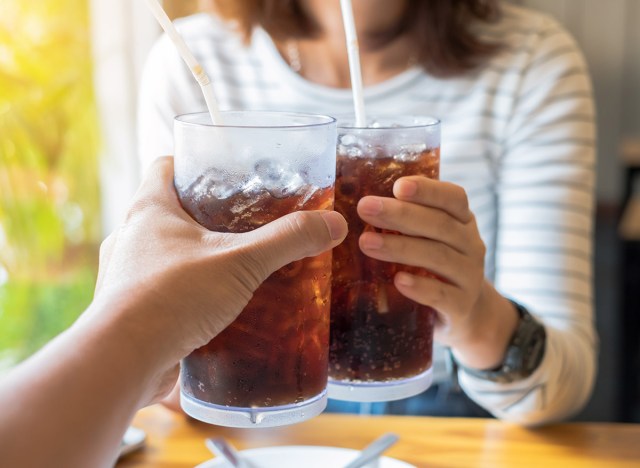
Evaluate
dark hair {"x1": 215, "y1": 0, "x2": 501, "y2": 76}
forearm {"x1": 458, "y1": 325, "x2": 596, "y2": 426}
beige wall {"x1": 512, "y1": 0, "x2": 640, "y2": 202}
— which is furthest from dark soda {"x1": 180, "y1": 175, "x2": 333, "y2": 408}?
beige wall {"x1": 512, "y1": 0, "x2": 640, "y2": 202}

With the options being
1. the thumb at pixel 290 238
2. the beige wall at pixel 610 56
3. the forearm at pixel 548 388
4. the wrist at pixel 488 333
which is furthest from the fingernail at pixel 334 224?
the beige wall at pixel 610 56

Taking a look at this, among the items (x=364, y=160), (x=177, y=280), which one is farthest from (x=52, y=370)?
(x=364, y=160)

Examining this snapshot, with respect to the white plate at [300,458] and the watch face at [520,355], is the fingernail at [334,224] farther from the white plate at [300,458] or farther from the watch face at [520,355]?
the watch face at [520,355]

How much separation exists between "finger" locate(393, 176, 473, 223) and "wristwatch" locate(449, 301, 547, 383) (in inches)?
15.7

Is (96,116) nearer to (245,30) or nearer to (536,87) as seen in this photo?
(245,30)

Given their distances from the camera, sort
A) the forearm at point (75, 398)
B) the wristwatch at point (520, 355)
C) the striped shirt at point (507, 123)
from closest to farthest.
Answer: the forearm at point (75, 398), the wristwatch at point (520, 355), the striped shirt at point (507, 123)

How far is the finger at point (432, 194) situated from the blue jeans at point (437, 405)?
807 millimetres

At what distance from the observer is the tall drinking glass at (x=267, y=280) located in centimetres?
82

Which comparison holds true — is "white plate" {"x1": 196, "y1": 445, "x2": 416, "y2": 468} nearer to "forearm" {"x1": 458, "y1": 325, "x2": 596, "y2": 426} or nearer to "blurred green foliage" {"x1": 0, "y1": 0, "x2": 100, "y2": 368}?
"forearm" {"x1": 458, "y1": 325, "x2": 596, "y2": 426}

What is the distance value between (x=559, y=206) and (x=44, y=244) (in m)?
1.48

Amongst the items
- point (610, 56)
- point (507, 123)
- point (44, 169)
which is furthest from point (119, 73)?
point (610, 56)

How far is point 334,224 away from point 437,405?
105 cm

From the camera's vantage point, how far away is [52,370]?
2.20ft

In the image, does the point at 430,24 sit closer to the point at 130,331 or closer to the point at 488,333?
the point at 488,333
